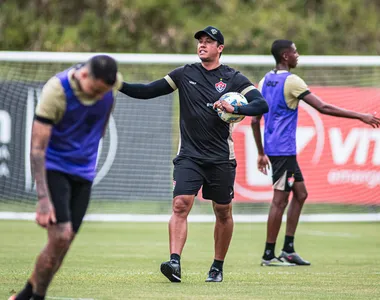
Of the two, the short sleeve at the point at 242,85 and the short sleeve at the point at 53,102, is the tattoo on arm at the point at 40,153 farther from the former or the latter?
the short sleeve at the point at 242,85

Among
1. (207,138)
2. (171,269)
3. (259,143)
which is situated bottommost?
(171,269)

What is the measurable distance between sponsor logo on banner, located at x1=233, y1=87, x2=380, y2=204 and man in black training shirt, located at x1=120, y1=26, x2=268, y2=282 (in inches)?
376

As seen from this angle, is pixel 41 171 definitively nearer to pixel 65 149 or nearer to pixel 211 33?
pixel 65 149

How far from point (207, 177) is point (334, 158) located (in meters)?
9.91

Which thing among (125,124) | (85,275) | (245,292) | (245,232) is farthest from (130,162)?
(245,292)

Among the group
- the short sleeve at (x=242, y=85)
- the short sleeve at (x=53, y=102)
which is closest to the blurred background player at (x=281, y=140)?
the short sleeve at (x=242, y=85)

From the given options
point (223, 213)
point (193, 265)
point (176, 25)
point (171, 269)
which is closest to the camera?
point (171, 269)

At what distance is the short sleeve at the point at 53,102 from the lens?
702 centimetres

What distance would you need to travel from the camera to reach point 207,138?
9.77 meters

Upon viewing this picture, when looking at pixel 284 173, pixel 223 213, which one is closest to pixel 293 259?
pixel 284 173

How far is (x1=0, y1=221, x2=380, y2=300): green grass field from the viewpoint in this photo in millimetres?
8781

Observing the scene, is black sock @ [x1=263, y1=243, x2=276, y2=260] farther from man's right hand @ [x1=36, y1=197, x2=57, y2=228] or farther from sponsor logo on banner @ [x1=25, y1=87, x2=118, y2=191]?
sponsor logo on banner @ [x1=25, y1=87, x2=118, y2=191]

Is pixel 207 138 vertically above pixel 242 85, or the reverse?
pixel 242 85

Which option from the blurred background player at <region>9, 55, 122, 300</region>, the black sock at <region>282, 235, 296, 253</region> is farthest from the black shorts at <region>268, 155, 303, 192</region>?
the blurred background player at <region>9, 55, 122, 300</region>
